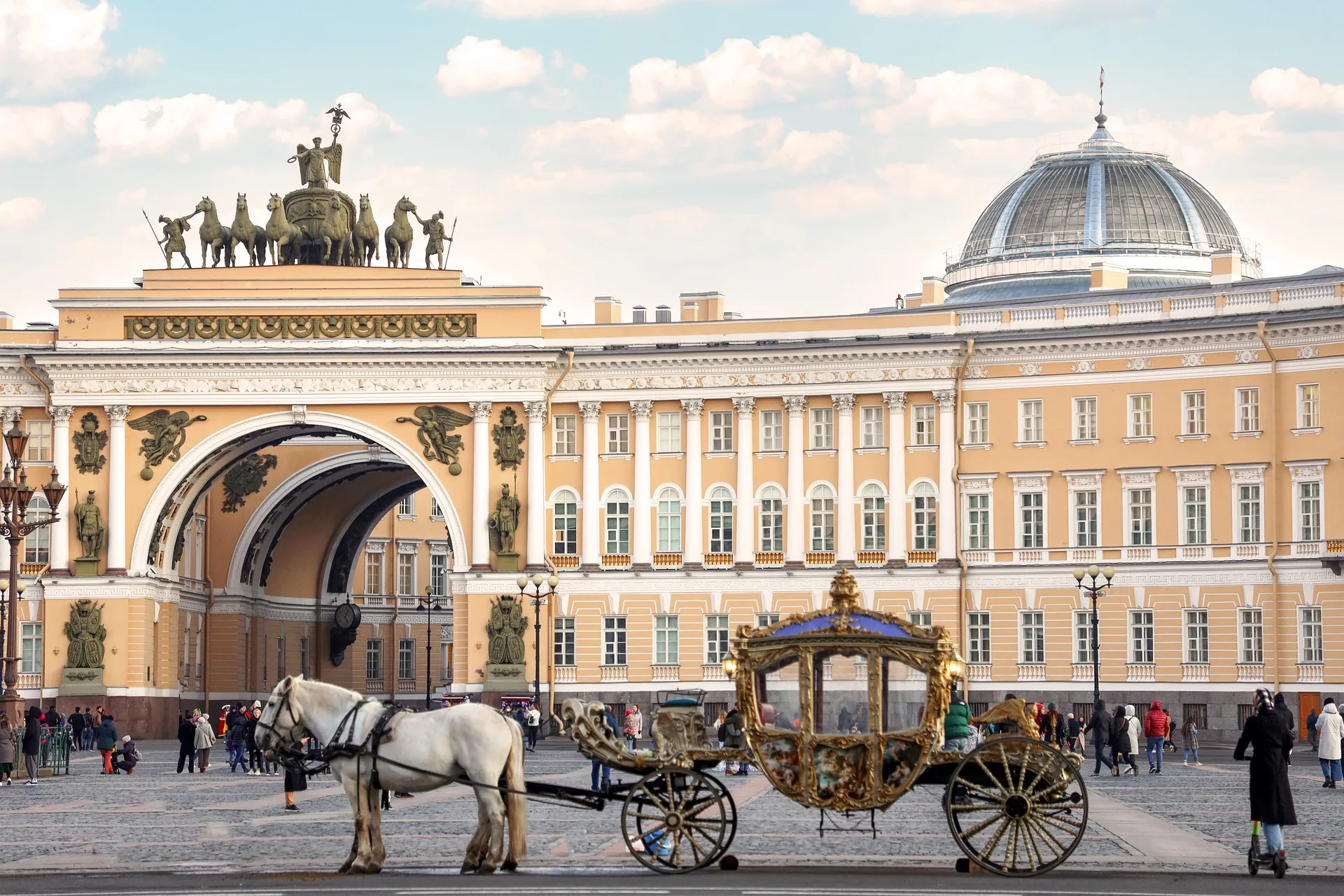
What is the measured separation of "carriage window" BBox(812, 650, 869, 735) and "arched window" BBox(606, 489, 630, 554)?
41578 millimetres

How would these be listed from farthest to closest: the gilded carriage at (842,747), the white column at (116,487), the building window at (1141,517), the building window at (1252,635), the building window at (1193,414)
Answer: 1. the white column at (116,487)
2. the building window at (1141,517)
3. the building window at (1193,414)
4. the building window at (1252,635)
5. the gilded carriage at (842,747)

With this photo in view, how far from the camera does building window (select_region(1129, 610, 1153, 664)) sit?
6041cm

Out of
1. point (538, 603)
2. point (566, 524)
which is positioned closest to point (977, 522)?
point (566, 524)

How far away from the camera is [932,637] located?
2277cm

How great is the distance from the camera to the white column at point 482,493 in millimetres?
63969

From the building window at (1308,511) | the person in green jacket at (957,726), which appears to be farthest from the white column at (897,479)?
the person in green jacket at (957,726)

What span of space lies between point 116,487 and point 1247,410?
3042cm

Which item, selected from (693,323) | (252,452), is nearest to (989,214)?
Result: (693,323)

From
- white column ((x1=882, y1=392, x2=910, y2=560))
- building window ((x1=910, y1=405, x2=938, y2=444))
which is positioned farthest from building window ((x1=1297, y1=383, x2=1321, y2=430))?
white column ((x1=882, y1=392, x2=910, y2=560))

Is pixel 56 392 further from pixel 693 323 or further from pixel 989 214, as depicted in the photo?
pixel 989 214

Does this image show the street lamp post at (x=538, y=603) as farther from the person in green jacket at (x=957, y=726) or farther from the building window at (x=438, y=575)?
the person in green jacket at (x=957, y=726)

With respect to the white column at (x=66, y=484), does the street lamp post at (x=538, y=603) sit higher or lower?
lower

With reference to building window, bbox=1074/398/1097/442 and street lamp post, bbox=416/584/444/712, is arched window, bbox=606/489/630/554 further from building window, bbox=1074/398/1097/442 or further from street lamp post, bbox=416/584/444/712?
street lamp post, bbox=416/584/444/712

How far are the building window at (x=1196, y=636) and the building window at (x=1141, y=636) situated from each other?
944 mm
